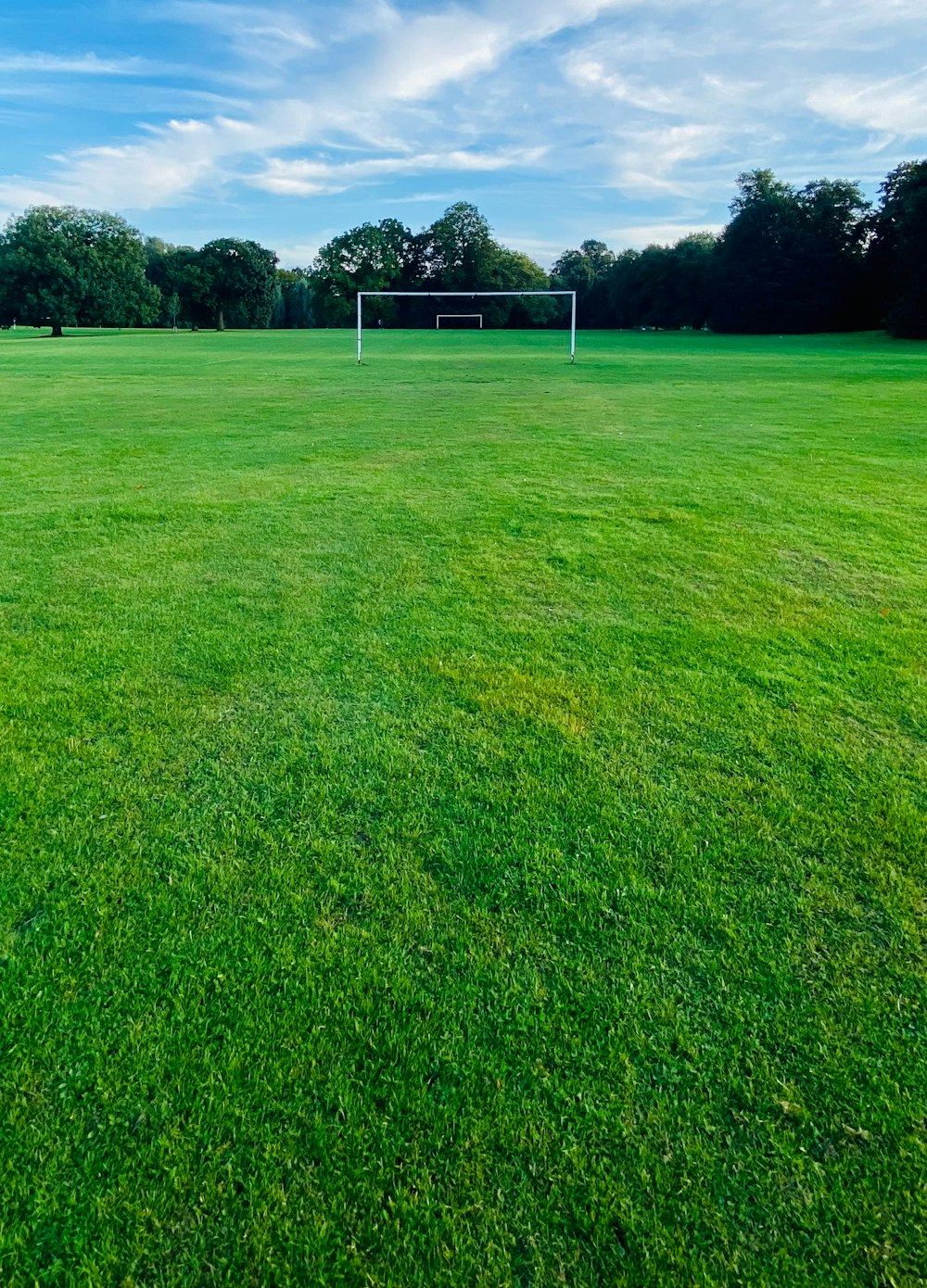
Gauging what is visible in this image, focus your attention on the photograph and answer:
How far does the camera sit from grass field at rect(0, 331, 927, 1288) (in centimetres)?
158

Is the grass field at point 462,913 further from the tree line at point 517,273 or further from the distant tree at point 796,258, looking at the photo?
the distant tree at point 796,258

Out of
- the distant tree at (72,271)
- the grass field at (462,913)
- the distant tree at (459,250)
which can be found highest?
the distant tree at (459,250)

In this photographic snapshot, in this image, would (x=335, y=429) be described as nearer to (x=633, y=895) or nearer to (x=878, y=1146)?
(x=633, y=895)

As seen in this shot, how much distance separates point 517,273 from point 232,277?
28114mm

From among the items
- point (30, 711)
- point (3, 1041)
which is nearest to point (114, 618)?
point (30, 711)

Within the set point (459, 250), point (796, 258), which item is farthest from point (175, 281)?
point (796, 258)

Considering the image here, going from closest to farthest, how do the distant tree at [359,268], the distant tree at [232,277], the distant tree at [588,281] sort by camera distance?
the distant tree at [359,268] → the distant tree at [232,277] → the distant tree at [588,281]

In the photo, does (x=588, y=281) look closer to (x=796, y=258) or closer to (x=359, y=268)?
(x=359, y=268)

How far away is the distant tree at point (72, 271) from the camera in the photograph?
180ft

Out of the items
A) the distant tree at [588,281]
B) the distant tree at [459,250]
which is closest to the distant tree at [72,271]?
the distant tree at [459,250]

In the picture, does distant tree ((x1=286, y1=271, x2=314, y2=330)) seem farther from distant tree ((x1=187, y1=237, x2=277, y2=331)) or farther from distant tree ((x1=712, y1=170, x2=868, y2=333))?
distant tree ((x1=712, y1=170, x2=868, y2=333))

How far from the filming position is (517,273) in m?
75.0

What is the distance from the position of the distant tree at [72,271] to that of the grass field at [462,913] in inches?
2412

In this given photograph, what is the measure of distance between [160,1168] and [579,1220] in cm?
89
